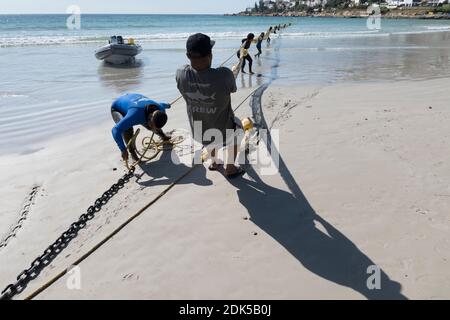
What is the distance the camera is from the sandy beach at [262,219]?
9.10 ft

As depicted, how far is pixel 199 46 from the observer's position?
3432 mm

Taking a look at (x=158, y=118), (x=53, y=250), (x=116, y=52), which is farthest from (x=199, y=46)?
(x=116, y=52)

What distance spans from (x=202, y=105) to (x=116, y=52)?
1233 cm

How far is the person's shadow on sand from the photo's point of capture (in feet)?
9.00

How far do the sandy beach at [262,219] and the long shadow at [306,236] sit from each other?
0.01 meters

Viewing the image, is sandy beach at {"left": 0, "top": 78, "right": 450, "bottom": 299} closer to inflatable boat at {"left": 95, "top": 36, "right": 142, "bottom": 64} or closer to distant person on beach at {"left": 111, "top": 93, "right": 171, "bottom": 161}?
distant person on beach at {"left": 111, "top": 93, "right": 171, "bottom": 161}

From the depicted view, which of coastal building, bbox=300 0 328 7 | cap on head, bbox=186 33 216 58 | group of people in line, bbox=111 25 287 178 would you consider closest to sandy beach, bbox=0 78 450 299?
group of people in line, bbox=111 25 287 178

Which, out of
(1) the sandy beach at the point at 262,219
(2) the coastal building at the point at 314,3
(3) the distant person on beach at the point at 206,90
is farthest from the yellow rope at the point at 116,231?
(2) the coastal building at the point at 314,3

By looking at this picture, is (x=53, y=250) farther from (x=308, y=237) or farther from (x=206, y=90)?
(x=308, y=237)

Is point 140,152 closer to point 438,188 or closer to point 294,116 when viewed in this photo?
point 294,116

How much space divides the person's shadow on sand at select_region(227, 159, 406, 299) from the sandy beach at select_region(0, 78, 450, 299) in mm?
13

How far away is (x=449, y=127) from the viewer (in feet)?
18.1

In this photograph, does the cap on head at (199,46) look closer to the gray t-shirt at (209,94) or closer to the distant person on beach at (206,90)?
the distant person on beach at (206,90)
